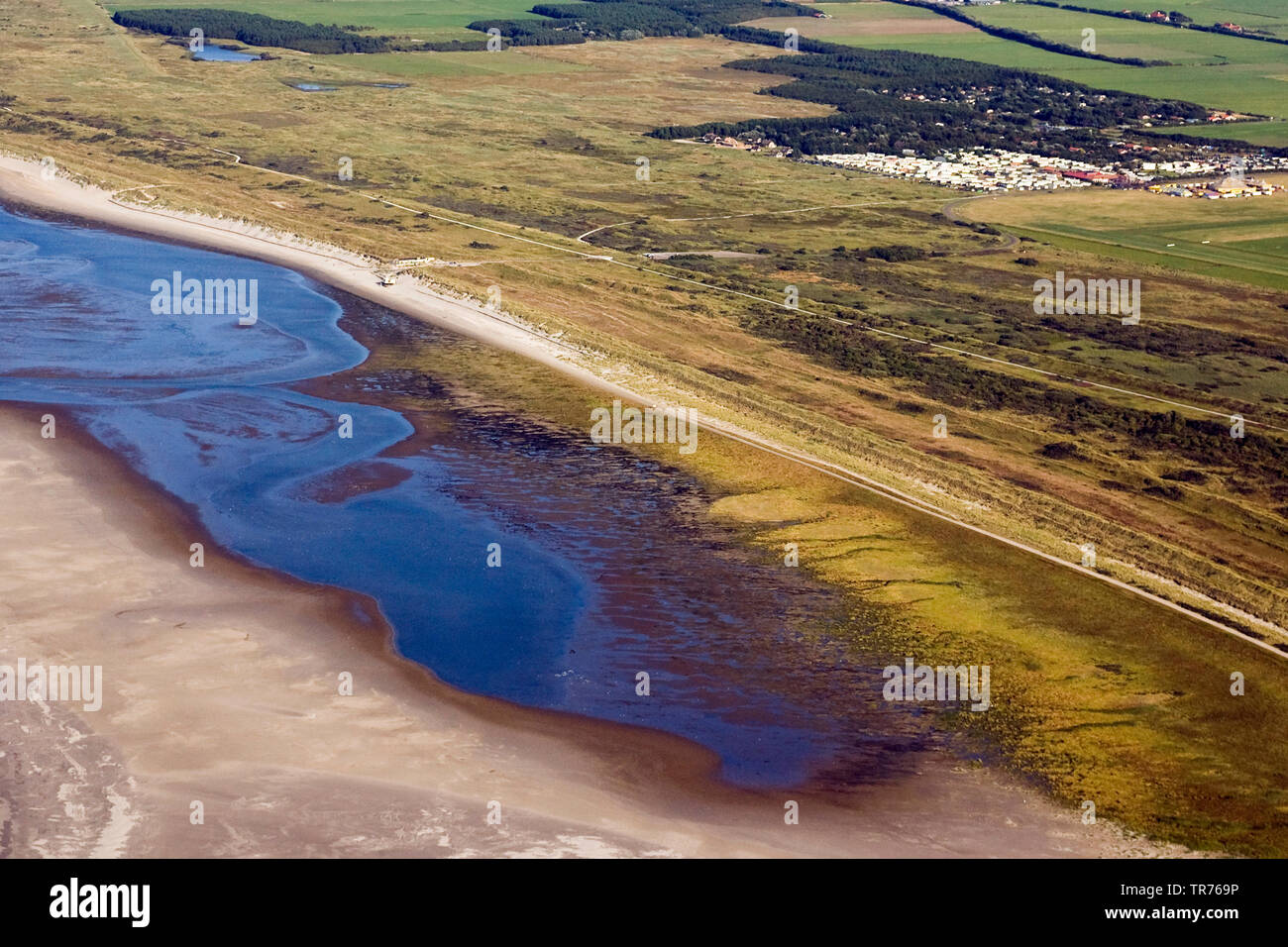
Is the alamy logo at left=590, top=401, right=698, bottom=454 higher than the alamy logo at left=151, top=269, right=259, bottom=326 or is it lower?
lower

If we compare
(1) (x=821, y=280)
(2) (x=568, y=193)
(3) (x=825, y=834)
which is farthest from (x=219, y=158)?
(3) (x=825, y=834)

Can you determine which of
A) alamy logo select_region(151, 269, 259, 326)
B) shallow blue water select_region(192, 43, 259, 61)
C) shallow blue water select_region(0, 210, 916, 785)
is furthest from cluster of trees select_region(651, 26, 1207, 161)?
shallow blue water select_region(0, 210, 916, 785)

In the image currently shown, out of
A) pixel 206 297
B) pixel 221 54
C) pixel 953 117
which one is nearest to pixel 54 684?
pixel 206 297
